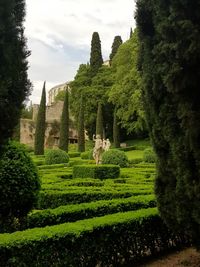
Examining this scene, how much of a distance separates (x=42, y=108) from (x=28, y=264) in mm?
34767

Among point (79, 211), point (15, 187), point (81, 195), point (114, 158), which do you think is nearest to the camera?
point (79, 211)

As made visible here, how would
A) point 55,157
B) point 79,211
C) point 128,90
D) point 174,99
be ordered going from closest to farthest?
point 174,99 → point 79,211 → point 55,157 → point 128,90

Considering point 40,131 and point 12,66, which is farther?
point 40,131

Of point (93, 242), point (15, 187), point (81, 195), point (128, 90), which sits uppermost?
point (128, 90)

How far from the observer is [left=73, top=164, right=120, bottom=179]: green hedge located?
1767 cm

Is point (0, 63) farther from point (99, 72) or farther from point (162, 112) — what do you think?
point (99, 72)

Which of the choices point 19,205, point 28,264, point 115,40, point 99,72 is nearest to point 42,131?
point 99,72

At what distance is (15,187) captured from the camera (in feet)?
26.5

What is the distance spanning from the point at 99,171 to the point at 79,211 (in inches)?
396

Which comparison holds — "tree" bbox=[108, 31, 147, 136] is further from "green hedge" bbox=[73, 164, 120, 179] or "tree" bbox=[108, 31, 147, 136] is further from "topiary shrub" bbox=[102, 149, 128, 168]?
"green hedge" bbox=[73, 164, 120, 179]

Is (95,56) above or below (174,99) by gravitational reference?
above

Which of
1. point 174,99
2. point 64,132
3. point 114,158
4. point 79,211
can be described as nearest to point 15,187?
point 79,211

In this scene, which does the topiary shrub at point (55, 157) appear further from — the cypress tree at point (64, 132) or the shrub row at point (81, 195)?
the shrub row at point (81, 195)

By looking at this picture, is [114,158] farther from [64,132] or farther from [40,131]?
[64,132]
